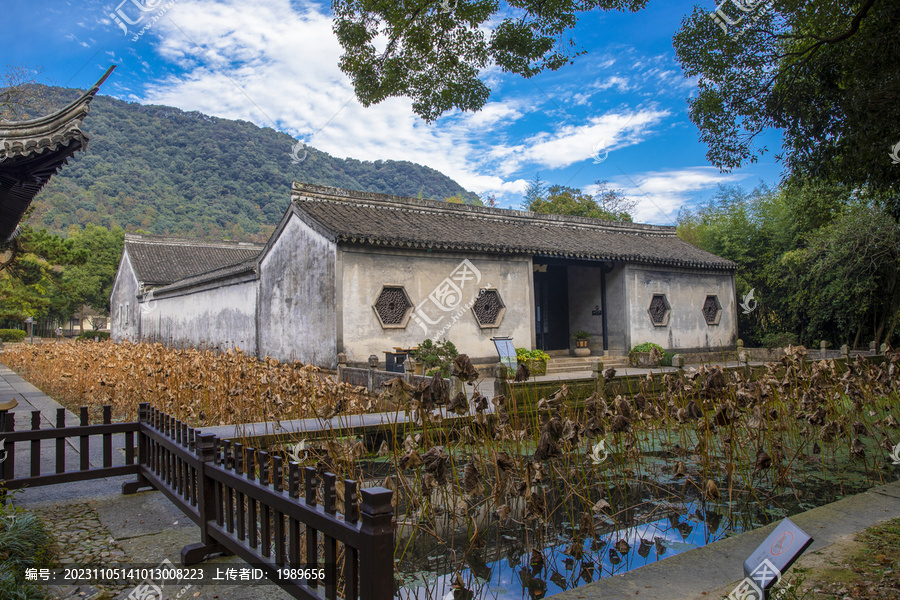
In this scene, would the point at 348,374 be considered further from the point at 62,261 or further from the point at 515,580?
the point at 62,261

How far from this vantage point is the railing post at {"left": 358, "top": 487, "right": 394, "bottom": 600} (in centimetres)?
176

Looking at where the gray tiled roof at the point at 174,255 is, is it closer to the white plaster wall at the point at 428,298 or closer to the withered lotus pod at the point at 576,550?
the white plaster wall at the point at 428,298

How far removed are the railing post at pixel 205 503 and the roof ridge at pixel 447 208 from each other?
10.3m

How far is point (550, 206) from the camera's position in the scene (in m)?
32.4

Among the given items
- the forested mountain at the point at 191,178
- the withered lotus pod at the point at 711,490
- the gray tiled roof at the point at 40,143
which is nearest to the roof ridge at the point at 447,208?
the gray tiled roof at the point at 40,143

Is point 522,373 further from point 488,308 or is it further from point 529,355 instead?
point 488,308

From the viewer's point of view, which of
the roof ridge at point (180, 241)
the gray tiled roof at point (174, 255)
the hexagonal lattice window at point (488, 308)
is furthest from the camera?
the roof ridge at point (180, 241)

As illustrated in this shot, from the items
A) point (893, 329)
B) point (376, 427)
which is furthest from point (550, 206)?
point (376, 427)

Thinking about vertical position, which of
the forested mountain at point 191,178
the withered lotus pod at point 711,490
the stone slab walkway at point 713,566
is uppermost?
the forested mountain at point 191,178

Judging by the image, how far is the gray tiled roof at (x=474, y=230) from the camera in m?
12.0

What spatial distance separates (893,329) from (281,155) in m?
49.1

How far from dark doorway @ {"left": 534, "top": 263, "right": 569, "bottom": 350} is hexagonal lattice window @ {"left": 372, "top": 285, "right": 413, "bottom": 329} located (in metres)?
6.70

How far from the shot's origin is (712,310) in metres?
17.5

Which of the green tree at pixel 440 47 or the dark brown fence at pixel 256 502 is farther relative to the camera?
the green tree at pixel 440 47
